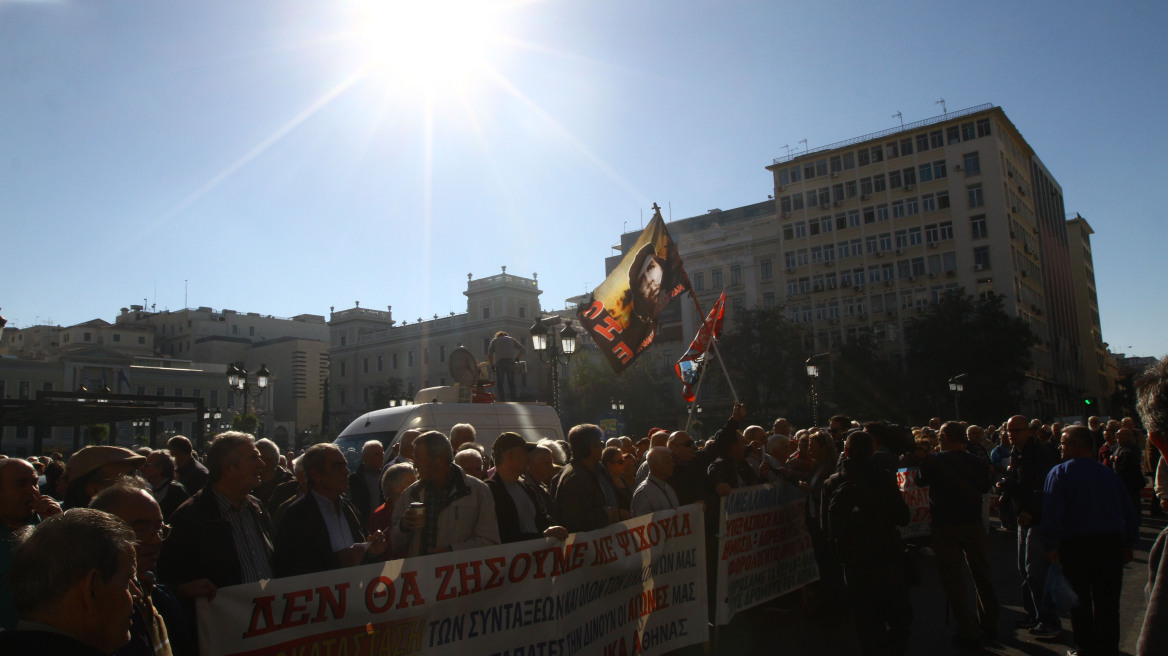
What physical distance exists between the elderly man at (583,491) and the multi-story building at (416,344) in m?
66.1

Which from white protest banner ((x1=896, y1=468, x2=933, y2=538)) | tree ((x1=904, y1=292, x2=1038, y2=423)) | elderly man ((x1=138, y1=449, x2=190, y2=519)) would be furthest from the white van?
tree ((x1=904, y1=292, x2=1038, y2=423))

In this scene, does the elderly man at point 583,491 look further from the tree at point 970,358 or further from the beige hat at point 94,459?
the tree at point 970,358

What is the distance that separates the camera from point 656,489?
7.09 m

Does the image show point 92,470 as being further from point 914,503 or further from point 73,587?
point 914,503

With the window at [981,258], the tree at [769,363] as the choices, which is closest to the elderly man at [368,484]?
the tree at [769,363]

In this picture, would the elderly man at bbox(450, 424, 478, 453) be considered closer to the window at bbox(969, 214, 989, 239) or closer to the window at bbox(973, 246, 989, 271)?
the window at bbox(973, 246, 989, 271)

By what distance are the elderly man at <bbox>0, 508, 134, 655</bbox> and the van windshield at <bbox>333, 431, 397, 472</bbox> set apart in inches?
344

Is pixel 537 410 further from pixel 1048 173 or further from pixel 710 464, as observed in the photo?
pixel 1048 173

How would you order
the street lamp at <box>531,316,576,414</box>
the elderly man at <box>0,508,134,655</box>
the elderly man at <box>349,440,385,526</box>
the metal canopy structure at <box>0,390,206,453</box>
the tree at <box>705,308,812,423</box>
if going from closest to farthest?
the elderly man at <box>0,508,134,655</box> < the elderly man at <box>349,440,385,526</box> < the metal canopy structure at <box>0,390,206,453</box> < the street lamp at <box>531,316,576,414</box> < the tree at <box>705,308,812,423</box>

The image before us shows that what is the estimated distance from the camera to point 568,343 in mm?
16703

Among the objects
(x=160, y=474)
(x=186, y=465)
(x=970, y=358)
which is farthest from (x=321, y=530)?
(x=970, y=358)

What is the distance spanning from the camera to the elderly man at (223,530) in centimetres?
406

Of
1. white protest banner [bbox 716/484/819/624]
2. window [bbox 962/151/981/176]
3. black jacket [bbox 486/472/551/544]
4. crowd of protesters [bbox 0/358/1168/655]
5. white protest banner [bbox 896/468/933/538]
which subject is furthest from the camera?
window [bbox 962/151/981/176]

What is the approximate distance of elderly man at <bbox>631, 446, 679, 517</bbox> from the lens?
Answer: 275 inches
